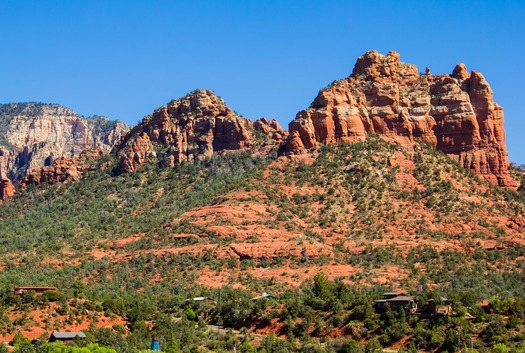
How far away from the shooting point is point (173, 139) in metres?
171

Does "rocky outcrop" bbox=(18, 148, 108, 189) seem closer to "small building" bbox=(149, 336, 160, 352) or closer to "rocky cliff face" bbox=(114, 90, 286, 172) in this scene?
"rocky cliff face" bbox=(114, 90, 286, 172)

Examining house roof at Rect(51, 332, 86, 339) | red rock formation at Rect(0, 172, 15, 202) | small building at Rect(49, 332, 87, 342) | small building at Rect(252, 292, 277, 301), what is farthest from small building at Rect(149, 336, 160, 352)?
red rock formation at Rect(0, 172, 15, 202)

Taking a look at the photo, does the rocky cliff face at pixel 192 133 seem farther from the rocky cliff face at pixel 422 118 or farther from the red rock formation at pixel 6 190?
the red rock formation at pixel 6 190

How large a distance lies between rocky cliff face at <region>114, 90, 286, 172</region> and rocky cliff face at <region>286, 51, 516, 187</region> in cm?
1465

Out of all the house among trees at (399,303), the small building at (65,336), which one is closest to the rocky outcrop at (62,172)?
the small building at (65,336)

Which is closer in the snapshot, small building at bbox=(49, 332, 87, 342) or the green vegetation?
small building at bbox=(49, 332, 87, 342)

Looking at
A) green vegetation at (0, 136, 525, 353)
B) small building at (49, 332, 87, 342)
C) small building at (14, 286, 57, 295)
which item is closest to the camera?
small building at (49, 332, 87, 342)

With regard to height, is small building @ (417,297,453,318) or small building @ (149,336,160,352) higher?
small building @ (417,297,453,318)

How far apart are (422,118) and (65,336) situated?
7338 cm

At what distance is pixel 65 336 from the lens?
92.1m

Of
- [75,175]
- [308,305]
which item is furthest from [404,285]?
[75,175]

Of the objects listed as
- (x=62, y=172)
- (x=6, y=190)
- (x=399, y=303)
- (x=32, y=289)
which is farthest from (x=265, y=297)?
(x=6, y=190)

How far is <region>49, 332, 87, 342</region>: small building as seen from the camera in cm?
9156

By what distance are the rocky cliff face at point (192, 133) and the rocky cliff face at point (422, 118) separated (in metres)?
14.6
